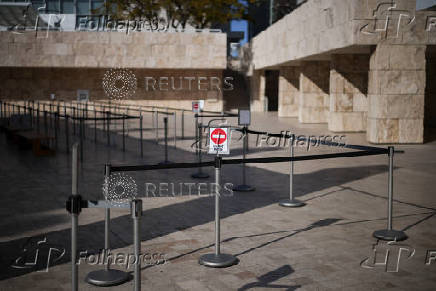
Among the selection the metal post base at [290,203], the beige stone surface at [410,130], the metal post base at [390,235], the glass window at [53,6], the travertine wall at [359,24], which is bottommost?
the metal post base at [390,235]

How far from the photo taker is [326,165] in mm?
12789

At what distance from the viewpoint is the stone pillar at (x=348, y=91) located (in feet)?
69.6

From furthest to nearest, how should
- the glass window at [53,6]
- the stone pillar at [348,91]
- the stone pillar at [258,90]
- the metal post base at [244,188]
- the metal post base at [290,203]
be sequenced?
the glass window at [53,6] < the stone pillar at [258,90] < the stone pillar at [348,91] < the metal post base at [244,188] < the metal post base at [290,203]

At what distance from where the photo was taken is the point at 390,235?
6555mm

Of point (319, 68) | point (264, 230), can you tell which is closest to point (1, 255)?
point (264, 230)

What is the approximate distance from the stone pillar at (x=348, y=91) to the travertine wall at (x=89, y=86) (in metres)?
18.5

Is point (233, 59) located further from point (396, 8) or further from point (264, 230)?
point (264, 230)

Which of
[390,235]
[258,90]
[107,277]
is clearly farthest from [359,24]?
[258,90]

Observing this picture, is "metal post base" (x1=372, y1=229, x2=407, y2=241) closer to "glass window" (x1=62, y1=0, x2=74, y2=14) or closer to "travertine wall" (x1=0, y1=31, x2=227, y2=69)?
"travertine wall" (x1=0, y1=31, x2=227, y2=69)

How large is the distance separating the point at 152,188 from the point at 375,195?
13.3 ft

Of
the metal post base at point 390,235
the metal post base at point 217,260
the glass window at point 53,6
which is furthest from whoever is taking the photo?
the glass window at point 53,6

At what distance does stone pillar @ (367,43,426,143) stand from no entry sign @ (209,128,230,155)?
11607 millimetres

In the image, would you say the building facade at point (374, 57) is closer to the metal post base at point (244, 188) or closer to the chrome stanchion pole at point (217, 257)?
the metal post base at point (244, 188)

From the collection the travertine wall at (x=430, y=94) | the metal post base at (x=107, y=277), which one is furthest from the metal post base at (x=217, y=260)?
the travertine wall at (x=430, y=94)
